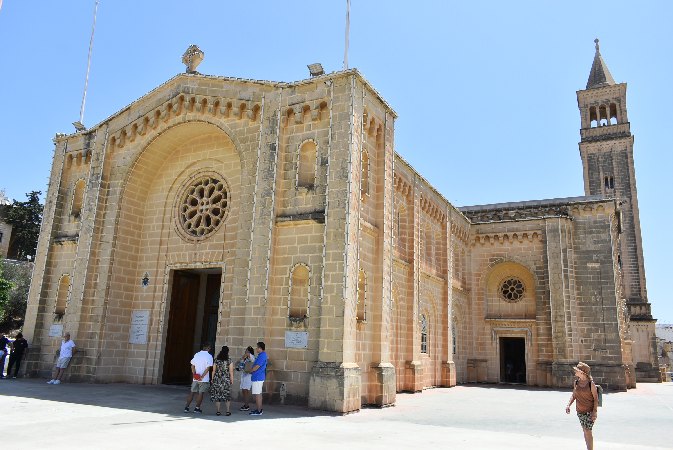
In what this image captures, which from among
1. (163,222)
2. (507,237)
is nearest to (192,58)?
(163,222)

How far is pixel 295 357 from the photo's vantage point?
12742 mm

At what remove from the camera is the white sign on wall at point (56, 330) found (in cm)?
1692

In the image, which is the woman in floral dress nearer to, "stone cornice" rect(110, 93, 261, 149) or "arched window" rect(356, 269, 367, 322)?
"arched window" rect(356, 269, 367, 322)

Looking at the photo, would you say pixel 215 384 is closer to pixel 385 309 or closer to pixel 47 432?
pixel 47 432

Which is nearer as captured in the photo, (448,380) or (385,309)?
(385,309)

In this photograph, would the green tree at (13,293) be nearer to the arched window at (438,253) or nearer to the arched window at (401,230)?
the arched window at (438,253)

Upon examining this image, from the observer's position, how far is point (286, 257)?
1355 centimetres

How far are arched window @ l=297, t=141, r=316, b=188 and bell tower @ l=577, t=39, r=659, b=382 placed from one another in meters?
33.3

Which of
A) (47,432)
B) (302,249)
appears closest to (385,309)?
(302,249)

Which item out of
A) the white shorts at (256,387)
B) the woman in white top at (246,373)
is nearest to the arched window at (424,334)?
the woman in white top at (246,373)

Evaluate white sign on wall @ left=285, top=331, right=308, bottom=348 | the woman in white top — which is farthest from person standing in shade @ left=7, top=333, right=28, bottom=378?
white sign on wall @ left=285, top=331, right=308, bottom=348

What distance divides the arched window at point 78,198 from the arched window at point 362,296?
1102cm

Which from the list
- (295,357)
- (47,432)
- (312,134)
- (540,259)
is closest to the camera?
(47,432)

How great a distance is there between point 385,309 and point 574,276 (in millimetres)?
15116
